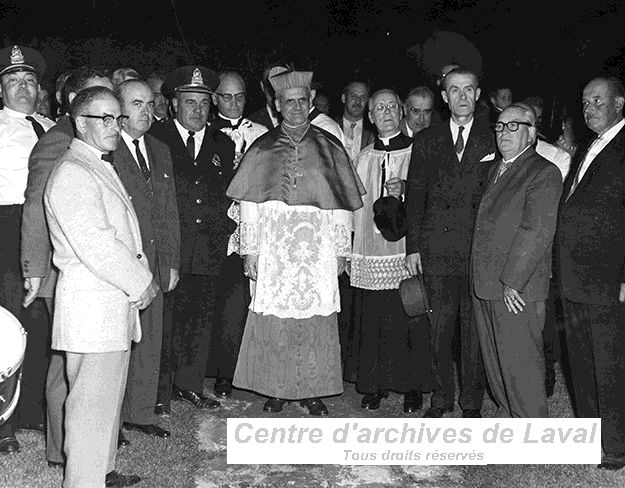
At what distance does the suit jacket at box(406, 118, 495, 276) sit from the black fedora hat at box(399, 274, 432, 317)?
106mm

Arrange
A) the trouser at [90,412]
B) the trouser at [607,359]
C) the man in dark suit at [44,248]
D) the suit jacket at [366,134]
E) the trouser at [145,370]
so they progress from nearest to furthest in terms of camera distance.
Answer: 1. the trouser at [90,412]
2. the man in dark suit at [44,248]
3. the trouser at [607,359]
4. the trouser at [145,370]
5. the suit jacket at [366,134]

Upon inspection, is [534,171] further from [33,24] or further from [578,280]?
[33,24]

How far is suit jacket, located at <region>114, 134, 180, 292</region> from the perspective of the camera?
4750mm

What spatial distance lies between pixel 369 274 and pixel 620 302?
174cm

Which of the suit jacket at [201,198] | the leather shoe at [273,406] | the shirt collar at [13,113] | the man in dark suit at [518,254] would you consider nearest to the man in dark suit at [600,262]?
the man in dark suit at [518,254]

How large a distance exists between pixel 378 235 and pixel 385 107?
85 cm

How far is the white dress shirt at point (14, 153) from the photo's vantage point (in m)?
4.64

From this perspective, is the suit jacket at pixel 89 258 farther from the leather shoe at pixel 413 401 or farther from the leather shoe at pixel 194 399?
the leather shoe at pixel 413 401

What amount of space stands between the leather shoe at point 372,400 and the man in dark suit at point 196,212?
3.28 ft

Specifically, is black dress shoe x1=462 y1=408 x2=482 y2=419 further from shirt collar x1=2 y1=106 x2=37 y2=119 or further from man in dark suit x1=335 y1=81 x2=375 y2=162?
shirt collar x1=2 y1=106 x2=37 y2=119

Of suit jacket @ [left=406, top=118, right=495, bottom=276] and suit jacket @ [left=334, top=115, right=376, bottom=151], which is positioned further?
suit jacket @ [left=334, top=115, right=376, bottom=151]

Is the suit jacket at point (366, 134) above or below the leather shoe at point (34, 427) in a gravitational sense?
above

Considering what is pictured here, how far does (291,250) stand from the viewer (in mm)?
5281

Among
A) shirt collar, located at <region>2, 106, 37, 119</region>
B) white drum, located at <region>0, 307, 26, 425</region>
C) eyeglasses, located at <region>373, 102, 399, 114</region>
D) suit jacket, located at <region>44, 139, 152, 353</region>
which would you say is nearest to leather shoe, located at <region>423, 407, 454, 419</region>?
eyeglasses, located at <region>373, 102, 399, 114</region>
